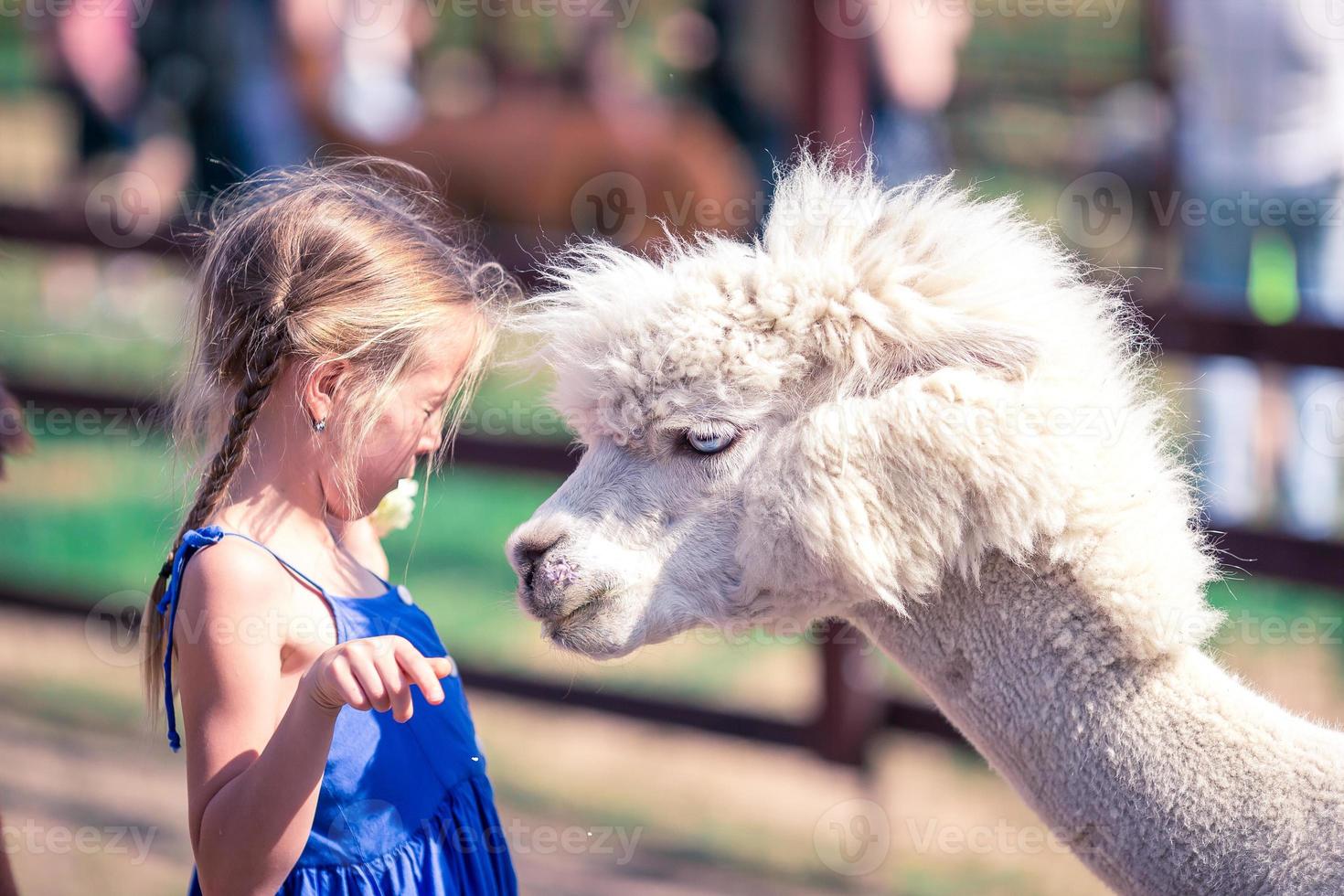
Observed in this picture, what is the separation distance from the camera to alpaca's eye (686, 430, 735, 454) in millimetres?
1569

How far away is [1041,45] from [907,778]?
11.2 meters

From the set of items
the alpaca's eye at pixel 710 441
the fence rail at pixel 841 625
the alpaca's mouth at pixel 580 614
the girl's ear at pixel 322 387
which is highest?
the girl's ear at pixel 322 387

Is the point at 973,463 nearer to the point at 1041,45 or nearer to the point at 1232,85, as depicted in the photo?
the point at 1232,85

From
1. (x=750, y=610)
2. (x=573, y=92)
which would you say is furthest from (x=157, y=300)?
(x=750, y=610)

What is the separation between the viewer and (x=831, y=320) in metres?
1.55

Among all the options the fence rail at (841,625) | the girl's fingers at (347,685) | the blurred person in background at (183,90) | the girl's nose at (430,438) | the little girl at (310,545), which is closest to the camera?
the girl's fingers at (347,685)

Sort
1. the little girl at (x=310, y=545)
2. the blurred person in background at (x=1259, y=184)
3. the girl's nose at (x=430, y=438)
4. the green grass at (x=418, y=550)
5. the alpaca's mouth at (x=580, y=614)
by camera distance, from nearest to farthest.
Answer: the little girl at (x=310, y=545) → the alpaca's mouth at (x=580, y=614) → the girl's nose at (x=430, y=438) → the blurred person in background at (x=1259, y=184) → the green grass at (x=418, y=550)

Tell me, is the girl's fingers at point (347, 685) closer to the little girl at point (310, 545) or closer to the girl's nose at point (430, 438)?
the little girl at point (310, 545)

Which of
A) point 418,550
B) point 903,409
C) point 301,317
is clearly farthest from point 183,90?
point 903,409

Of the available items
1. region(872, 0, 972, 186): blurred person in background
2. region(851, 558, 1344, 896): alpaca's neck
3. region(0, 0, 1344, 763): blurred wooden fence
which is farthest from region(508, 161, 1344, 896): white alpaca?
region(872, 0, 972, 186): blurred person in background

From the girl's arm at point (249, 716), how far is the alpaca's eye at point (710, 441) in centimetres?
42

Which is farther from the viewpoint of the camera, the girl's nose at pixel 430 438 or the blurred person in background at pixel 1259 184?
the blurred person in background at pixel 1259 184

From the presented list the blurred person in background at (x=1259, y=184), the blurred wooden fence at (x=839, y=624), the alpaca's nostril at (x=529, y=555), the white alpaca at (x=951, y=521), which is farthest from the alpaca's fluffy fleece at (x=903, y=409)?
the blurred person in background at (x=1259, y=184)

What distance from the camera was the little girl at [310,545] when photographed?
1473 mm
